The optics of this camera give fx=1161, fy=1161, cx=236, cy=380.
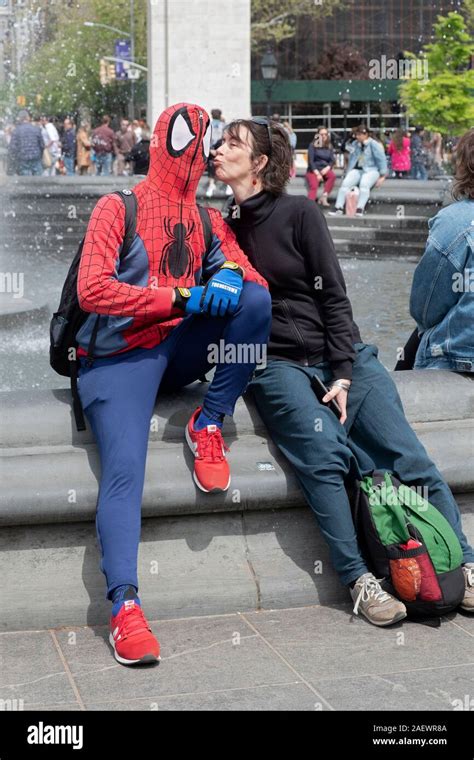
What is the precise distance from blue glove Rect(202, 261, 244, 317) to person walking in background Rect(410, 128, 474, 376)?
111 cm

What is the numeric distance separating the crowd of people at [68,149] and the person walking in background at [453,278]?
61.2 feet

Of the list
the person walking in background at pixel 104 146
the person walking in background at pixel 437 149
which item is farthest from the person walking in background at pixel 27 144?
the person walking in background at pixel 437 149

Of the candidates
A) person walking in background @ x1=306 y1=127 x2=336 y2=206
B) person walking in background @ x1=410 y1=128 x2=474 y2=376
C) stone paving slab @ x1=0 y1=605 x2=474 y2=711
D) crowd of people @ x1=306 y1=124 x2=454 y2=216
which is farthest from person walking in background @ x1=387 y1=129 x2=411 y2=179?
stone paving slab @ x1=0 y1=605 x2=474 y2=711

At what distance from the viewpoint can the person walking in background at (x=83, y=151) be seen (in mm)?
27672

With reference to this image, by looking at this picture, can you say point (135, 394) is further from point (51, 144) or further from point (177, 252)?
point (51, 144)

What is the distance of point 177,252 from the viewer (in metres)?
A: 4.07

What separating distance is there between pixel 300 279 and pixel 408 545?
104 cm

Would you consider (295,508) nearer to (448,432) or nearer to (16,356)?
(448,432)

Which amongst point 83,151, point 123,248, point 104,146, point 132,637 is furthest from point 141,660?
point 83,151

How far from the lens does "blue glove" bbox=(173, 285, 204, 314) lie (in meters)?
3.87

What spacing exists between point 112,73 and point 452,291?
51.6 metres

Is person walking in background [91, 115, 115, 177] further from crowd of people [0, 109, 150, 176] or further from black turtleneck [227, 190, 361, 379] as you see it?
black turtleneck [227, 190, 361, 379]
